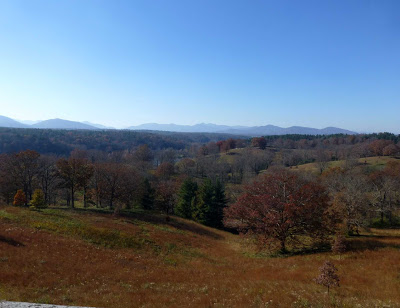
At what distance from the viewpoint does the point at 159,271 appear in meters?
17.6

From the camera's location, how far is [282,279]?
15633 mm

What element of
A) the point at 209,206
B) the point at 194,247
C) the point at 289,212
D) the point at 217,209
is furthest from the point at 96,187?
the point at 289,212

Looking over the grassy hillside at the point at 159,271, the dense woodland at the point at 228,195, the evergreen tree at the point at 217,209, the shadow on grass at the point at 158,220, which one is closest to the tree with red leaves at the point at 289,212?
the dense woodland at the point at 228,195

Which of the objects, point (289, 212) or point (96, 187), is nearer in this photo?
point (289, 212)

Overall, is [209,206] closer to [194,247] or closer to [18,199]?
[194,247]

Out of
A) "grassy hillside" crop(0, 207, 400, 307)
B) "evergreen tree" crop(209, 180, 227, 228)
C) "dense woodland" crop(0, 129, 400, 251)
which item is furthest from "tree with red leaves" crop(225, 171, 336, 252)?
"evergreen tree" crop(209, 180, 227, 228)

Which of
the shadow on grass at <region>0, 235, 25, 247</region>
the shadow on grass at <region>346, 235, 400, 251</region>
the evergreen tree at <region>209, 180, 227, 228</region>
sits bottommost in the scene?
the evergreen tree at <region>209, 180, 227, 228</region>

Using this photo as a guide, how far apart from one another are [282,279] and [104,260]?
1335cm

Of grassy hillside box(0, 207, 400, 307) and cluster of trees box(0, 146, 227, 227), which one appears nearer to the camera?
grassy hillside box(0, 207, 400, 307)

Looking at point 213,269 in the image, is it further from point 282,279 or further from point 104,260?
point 104,260

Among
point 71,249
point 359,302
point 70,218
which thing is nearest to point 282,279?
point 359,302

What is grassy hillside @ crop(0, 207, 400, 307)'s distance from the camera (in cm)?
1126

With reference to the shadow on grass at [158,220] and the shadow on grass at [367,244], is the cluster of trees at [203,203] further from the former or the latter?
the shadow on grass at [367,244]

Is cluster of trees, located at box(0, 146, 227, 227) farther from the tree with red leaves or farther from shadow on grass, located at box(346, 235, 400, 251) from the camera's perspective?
shadow on grass, located at box(346, 235, 400, 251)
